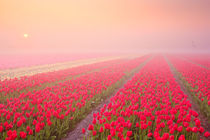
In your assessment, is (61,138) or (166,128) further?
(61,138)

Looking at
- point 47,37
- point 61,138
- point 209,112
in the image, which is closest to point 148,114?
point 61,138

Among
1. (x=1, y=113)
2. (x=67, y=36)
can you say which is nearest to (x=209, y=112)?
(x=1, y=113)

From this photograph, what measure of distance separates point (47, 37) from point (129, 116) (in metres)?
153

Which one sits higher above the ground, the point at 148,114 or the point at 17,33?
the point at 17,33

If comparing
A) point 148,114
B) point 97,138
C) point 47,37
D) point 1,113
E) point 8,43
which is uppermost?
point 47,37

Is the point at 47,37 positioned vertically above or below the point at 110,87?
above

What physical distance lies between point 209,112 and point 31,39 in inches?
5613

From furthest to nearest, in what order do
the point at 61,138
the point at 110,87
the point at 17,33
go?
the point at 17,33, the point at 110,87, the point at 61,138

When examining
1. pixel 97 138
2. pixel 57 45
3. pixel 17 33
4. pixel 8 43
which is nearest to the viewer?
pixel 97 138

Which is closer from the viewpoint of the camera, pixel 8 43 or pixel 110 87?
pixel 110 87

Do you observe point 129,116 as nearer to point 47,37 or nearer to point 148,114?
point 148,114

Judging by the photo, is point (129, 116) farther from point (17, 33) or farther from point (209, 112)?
point (17, 33)

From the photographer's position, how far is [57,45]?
137 m

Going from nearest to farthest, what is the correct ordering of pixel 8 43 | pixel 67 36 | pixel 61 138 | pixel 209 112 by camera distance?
pixel 61 138
pixel 209 112
pixel 8 43
pixel 67 36
